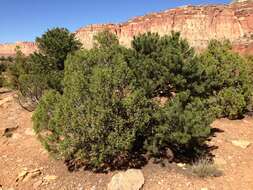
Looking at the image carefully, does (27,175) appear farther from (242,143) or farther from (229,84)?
(229,84)

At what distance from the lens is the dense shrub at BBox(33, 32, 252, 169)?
8.79 meters

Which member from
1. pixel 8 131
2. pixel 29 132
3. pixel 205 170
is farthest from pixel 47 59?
pixel 205 170

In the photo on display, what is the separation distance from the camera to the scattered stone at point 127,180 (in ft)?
27.5

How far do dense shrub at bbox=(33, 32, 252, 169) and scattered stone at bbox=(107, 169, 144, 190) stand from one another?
62 centimetres

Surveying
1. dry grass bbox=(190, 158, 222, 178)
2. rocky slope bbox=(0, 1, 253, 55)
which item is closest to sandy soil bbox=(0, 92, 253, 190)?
dry grass bbox=(190, 158, 222, 178)

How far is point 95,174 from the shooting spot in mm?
9188

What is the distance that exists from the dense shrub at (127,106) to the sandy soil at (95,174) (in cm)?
57

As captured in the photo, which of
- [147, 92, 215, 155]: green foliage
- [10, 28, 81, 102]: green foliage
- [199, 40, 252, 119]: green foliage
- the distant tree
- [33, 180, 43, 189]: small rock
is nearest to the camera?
[33, 180, 43, 189]: small rock

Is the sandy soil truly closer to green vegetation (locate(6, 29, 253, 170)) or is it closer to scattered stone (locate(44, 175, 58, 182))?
scattered stone (locate(44, 175, 58, 182))

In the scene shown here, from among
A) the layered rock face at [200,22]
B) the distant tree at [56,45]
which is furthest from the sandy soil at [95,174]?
the layered rock face at [200,22]

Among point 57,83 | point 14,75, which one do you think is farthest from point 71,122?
point 14,75

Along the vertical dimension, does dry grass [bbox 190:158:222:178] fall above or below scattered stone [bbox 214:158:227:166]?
above

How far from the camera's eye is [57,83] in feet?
47.1

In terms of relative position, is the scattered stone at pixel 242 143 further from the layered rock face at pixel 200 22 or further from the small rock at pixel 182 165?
the layered rock face at pixel 200 22
